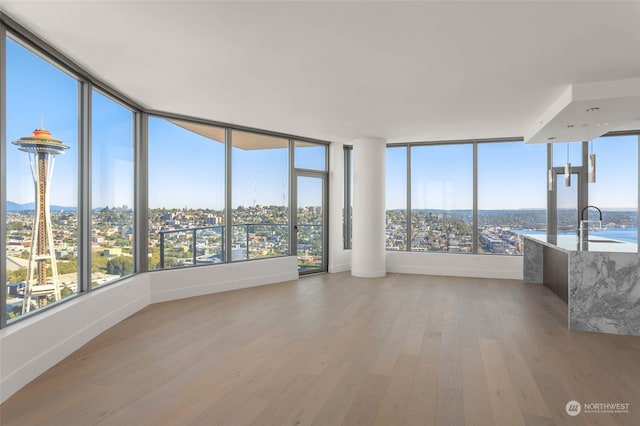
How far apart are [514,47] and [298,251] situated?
513 cm

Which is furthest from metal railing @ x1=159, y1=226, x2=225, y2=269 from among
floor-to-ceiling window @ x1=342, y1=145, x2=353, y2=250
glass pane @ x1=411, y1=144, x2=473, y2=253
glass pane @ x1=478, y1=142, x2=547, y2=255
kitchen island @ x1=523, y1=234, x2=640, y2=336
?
glass pane @ x1=478, y1=142, x2=547, y2=255

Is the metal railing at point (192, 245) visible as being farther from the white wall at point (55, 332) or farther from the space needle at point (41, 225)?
the space needle at point (41, 225)

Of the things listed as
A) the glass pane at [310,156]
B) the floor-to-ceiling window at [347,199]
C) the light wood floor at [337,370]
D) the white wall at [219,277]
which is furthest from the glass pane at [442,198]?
the white wall at [219,277]

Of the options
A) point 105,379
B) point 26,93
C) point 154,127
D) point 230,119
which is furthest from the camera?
point 230,119

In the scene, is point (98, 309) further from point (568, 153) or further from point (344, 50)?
point (568, 153)

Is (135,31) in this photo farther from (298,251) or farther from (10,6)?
(298,251)

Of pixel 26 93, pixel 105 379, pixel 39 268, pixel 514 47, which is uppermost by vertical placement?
pixel 514 47

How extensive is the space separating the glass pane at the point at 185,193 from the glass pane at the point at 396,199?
3.64 meters

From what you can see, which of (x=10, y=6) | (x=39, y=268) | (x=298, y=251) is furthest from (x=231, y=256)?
(x=10, y=6)

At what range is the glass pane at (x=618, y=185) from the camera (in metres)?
6.55

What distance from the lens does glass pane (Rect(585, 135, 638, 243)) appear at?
6.55 metres

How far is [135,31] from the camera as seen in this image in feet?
9.38

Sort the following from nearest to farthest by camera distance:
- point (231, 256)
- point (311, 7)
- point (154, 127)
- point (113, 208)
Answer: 1. point (311, 7)
2. point (113, 208)
3. point (154, 127)
4. point (231, 256)

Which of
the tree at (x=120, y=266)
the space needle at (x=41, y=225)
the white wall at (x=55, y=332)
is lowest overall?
the white wall at (x=55, y=332)
